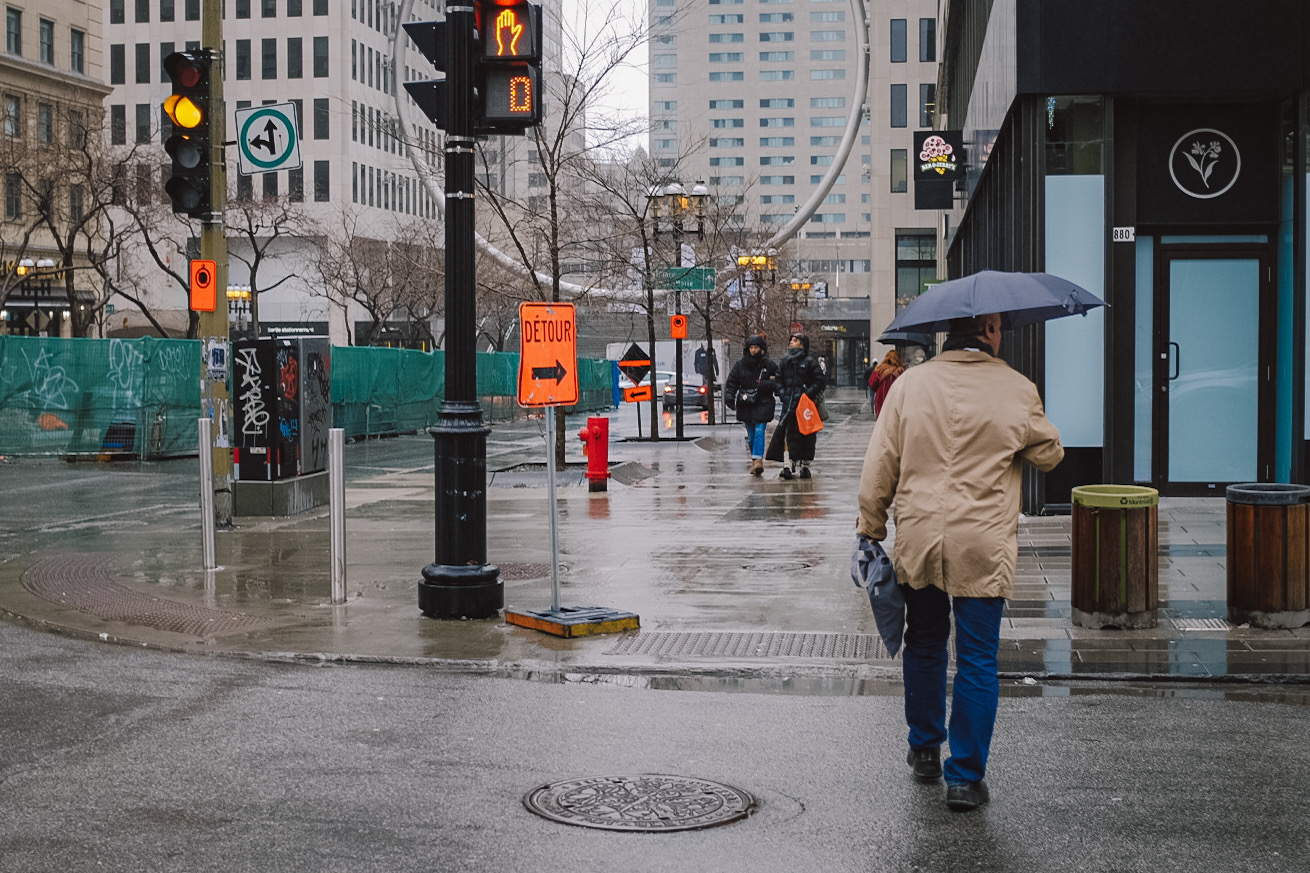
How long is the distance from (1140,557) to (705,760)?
380 centimetres

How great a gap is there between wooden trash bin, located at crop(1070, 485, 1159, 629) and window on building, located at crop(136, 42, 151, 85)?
310 feet

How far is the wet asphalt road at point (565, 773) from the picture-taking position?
5.00m

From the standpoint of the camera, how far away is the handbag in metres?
19.9

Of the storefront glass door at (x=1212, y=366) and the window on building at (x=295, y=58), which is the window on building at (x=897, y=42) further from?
the storefront glass door at (x=1212, y=366)

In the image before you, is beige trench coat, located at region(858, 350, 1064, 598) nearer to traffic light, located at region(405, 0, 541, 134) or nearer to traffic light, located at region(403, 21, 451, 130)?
traffic light, located at region(405, 0, 541, 134)

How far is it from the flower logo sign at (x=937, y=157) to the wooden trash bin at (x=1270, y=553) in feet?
54.8

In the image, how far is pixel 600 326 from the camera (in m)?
103

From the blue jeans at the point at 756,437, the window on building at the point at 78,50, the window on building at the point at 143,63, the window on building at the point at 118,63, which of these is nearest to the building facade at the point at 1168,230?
the blue jeans at the point at 756,437

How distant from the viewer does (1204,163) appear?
1537 cm

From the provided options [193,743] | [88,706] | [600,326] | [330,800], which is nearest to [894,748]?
[330,800]

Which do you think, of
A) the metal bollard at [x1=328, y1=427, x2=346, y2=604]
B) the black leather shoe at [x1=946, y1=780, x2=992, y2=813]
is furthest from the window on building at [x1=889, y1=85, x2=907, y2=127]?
the black leather shoe at [x1=946, y1=780, x2=992, y2=813]

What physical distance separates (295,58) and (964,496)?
9232 centimetres

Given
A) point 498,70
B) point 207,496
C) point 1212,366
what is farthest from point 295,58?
point 498,70

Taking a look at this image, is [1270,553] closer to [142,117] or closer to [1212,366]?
[1212,366]
